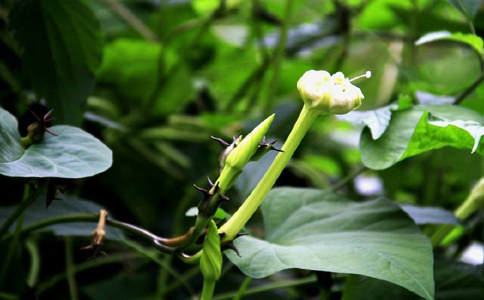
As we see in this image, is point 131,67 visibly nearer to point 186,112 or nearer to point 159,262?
point 186,112

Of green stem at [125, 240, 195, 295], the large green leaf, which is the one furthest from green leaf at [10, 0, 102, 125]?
the large green leaf

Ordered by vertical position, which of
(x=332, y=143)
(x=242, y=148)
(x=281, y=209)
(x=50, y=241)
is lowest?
(x=332, y=143)

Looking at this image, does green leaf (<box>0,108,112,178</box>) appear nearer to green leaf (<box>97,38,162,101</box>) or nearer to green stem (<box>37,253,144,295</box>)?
green stem (<box>37,253,144,295</box>)

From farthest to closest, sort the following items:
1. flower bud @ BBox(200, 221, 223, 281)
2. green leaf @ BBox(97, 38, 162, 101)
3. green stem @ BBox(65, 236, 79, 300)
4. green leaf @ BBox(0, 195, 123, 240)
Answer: green leaf @ BBox(97, 38, 162, 101)
green stem @ BBox(65, 236, 79, 300)
green leaf @ BBox(0, 195, 123, 240)
flower bud @ BBox(200, 221, 223, 281)

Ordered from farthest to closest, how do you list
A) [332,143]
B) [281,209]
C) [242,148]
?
A: [332,143] < [281,209] < [242,148]

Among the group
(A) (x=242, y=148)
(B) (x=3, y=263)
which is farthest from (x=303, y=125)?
(B) (x=3, y=263)

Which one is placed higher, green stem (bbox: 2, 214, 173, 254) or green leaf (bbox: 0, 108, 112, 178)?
green leaf (bbox: 0, 108, 112, 178)

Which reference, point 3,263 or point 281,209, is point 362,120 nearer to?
point 281,209
